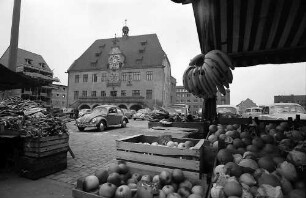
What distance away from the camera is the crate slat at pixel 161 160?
256 centimetres

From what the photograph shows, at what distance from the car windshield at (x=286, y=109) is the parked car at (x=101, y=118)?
10540mm

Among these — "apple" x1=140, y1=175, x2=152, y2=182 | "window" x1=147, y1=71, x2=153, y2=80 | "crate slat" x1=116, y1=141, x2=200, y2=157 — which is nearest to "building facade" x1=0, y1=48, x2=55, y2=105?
"window" x1=147, y1=71, x2=153, y2=80

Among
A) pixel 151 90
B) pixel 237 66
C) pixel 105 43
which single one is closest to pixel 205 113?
pixel 237 66

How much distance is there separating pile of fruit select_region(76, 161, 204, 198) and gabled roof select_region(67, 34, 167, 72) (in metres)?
41.4

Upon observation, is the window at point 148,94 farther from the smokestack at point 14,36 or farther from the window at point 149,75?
the smokestack at point 14,36

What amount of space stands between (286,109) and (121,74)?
38.2 meters

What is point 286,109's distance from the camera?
37.6 feet

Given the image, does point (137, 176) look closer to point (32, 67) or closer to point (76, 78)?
point (76, 78)

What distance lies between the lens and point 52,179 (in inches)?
179

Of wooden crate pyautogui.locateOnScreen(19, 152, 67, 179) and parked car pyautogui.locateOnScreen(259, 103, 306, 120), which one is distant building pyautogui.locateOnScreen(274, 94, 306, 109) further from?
wooden crate pyautogui.locateOnScreen(19, 152, 67, 179)

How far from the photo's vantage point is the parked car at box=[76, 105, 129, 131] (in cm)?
1380

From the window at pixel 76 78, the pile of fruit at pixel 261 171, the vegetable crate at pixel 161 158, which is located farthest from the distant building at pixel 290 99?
the vegetable crate at pixel 161 158

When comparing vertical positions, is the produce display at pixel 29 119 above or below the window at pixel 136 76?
below

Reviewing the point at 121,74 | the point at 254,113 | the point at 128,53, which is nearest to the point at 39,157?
the point at 254,113
